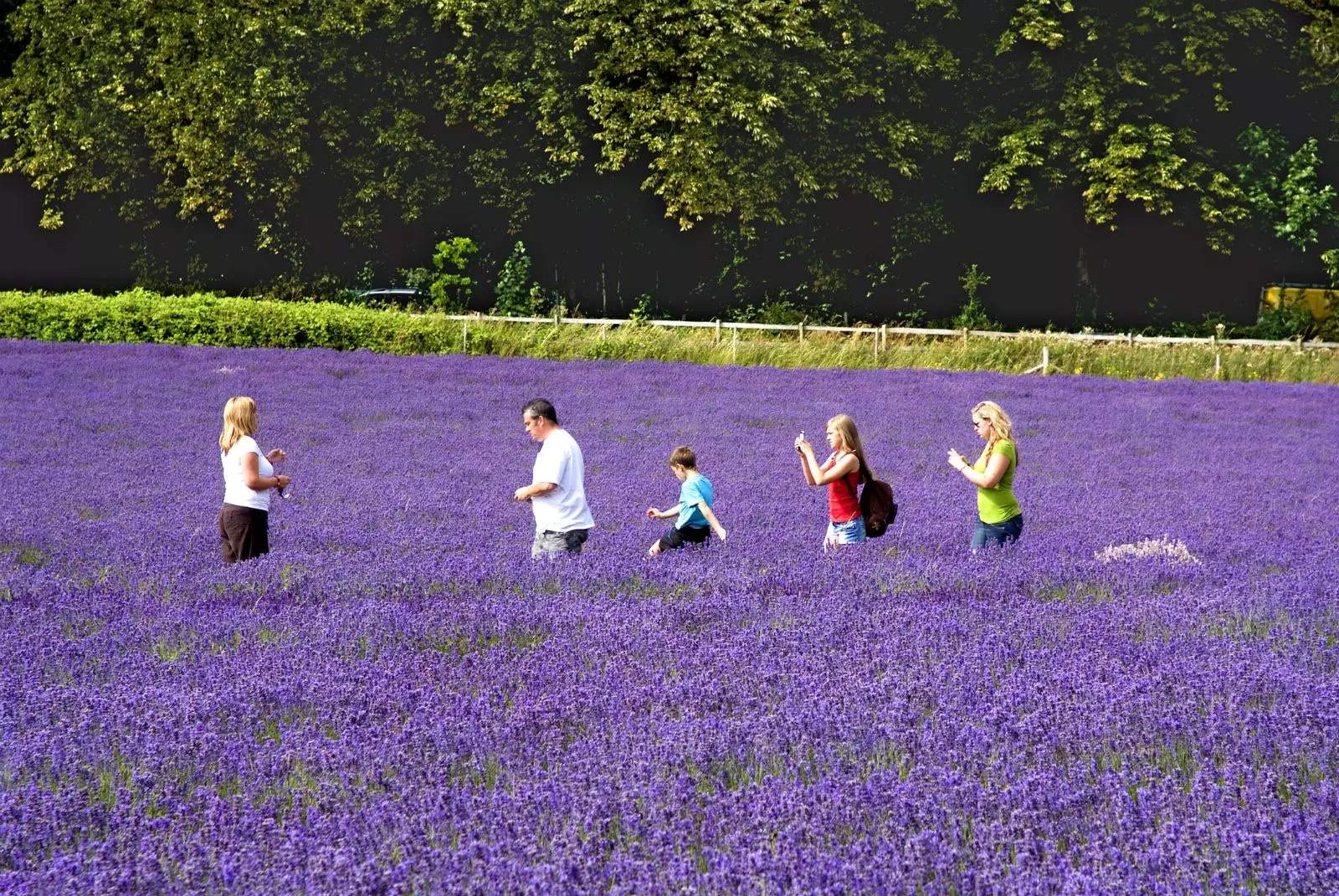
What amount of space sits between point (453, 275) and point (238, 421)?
25373mm

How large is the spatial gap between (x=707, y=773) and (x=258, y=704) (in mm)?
1493

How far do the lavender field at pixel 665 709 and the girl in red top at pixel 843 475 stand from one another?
0.28m

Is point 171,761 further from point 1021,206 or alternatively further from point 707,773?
point 1021,206

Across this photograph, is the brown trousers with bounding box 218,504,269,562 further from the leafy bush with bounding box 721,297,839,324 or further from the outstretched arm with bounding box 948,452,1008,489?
the leafy bush with bounding box 721,297,839,324

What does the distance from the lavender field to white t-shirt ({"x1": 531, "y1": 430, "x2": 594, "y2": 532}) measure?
11.8 inches

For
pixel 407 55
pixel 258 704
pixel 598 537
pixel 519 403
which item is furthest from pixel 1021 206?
pixel 258 704

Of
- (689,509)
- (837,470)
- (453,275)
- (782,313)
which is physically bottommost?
(689,509)

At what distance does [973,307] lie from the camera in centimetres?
3241

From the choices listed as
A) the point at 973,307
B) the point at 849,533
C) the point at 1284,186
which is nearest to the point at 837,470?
the point at 849,533

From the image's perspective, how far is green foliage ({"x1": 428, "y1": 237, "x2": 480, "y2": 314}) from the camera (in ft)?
A: 102

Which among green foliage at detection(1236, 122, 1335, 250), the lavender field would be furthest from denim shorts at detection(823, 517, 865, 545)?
green foliage at detection(1236, 122, 1335, 250)

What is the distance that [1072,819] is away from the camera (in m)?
3.21

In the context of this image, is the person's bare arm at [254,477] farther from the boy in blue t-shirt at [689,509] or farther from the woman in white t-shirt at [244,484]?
the boy in blue t-shirt at [689,509]

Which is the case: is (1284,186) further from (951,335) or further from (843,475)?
(843,475)
